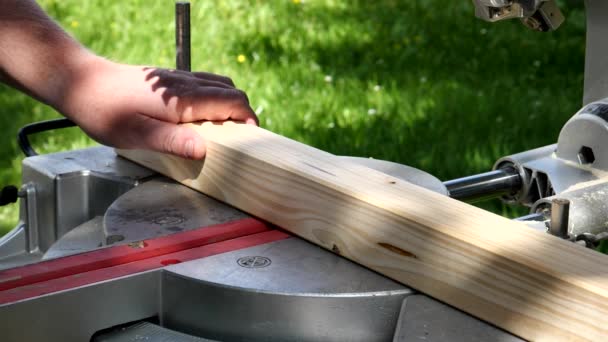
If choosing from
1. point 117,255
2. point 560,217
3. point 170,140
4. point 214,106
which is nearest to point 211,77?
point 214,106

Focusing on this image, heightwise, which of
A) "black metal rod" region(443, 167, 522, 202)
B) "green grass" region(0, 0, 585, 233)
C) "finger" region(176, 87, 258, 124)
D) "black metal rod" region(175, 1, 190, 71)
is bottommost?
"green grass" region(0, 0, 585, 233)

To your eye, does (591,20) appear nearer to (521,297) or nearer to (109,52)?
(521,297)

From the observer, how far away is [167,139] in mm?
1814

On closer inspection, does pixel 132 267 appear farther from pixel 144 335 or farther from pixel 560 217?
pixel 560 217

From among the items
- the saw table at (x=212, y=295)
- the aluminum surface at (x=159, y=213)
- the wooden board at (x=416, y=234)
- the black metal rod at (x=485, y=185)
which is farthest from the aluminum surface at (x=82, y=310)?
the black metal rod at (x=485, y=185)

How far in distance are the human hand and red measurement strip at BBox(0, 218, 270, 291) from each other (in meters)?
0.21

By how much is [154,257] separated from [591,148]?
0.87 metres

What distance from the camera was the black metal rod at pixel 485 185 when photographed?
1.93 metres

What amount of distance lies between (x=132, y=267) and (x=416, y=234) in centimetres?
43

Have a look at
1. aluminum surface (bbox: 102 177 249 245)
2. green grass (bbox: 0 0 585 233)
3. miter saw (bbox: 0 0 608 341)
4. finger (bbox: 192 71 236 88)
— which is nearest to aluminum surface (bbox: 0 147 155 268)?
miter saw (bbox: 0 0 608 341)

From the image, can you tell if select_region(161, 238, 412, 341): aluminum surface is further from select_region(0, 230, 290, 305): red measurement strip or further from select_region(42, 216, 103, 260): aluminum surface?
select_region(42, 216, 103, 260): aluminum surface

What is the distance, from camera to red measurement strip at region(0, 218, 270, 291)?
1.49m

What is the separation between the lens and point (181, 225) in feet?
5.60

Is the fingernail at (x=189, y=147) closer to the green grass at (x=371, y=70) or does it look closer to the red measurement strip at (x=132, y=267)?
the red measurement strip at (x=132, y=267)
